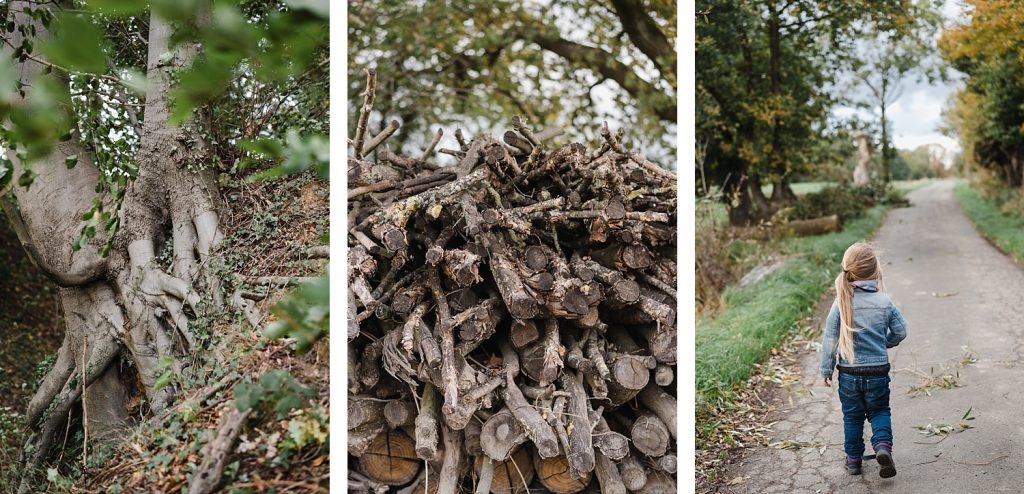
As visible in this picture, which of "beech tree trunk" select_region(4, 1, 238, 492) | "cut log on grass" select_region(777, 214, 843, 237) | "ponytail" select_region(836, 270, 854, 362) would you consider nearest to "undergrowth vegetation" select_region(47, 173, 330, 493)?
"beech tree trunk" select_region(4, 1, 238, 492)

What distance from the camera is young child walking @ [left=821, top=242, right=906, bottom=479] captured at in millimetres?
2291

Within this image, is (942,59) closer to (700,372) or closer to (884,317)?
(884,317)

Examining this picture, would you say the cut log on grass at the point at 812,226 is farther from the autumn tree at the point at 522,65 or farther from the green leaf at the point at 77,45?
the green leaf at the point at 77,45

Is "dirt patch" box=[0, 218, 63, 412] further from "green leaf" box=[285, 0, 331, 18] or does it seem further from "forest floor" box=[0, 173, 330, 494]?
"green leaf" box=[285, 0, 331, 18]

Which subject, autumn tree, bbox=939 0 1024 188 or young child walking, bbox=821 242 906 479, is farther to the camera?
autumn tree, bbox=939 0 1024 188

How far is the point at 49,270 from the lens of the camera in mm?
2836

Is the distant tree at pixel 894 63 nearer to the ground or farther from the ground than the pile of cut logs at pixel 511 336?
farther from the ground

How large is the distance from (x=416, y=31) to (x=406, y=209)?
105 inches

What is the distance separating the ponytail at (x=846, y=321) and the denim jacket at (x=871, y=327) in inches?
0.6

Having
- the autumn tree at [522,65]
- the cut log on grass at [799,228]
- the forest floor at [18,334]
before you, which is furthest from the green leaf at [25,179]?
the cut log on grass at [799,228]

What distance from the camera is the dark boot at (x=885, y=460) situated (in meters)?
2.26

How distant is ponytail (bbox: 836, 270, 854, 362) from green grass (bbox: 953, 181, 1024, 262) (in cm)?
72

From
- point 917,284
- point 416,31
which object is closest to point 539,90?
point 416,31

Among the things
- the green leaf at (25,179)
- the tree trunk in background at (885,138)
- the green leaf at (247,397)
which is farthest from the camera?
the tree trunk in background at (885,138)
